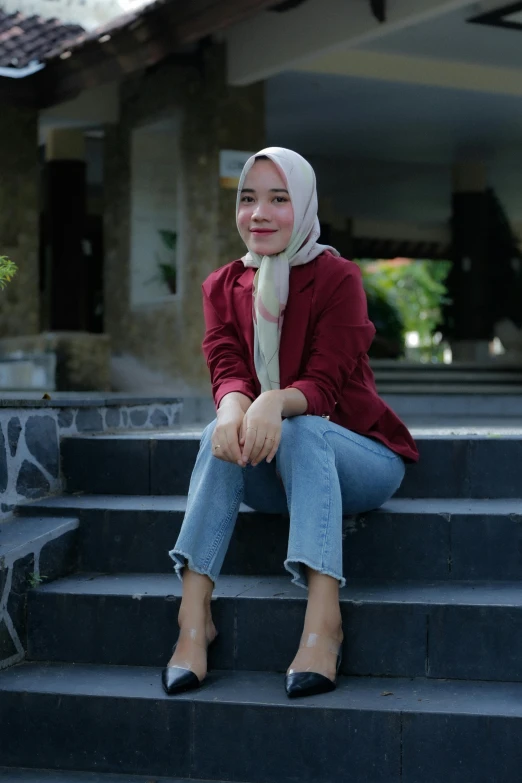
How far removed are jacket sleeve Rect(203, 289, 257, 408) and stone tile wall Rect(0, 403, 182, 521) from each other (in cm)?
92

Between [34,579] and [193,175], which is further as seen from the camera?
[193,175]

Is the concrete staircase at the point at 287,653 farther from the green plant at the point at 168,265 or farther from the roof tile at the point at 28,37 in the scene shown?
the green plant at the point at 168,265

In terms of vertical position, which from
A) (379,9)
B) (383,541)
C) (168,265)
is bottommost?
(383,541)

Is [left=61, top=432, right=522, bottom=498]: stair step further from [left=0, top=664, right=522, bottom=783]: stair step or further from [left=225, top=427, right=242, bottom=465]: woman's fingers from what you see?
[left=225, top=427, right=242, bottom=465]: woman's fingers

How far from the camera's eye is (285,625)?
3.10 metres

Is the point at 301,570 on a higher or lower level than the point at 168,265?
lower

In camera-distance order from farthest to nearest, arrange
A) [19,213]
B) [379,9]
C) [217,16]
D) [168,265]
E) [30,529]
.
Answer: [168,265]
[19,213]
[379,9]
[217,16]
[30,529]

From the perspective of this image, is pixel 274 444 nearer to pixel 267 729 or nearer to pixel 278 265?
pixel 278 265

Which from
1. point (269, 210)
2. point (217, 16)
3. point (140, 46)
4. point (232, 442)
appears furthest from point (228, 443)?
point (140, 46)

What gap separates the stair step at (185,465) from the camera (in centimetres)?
375

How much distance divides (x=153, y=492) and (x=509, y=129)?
30.3ft

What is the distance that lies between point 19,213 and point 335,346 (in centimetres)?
771

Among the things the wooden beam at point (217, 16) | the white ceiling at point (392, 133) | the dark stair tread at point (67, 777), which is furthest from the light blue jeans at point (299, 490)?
the white ceiling at point (392, 133)

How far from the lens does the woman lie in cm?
285
